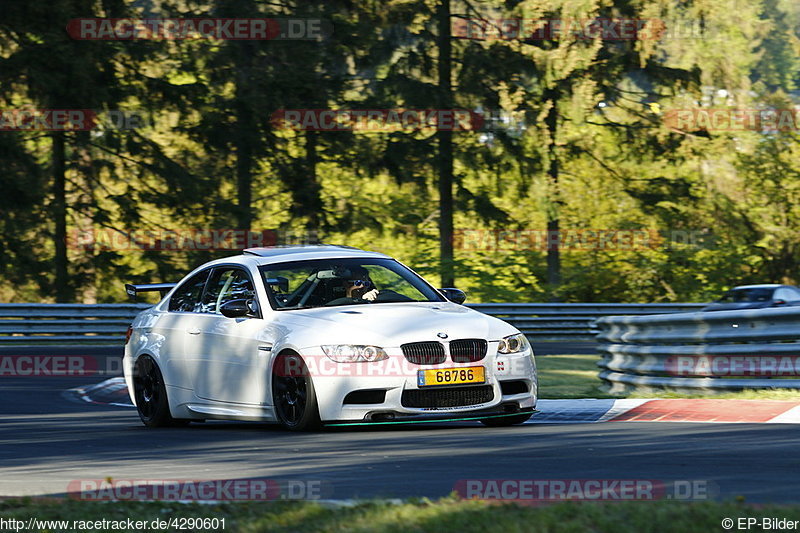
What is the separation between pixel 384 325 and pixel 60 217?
2593 centimetres

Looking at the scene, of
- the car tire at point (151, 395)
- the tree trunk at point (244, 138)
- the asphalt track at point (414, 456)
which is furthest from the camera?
the tree trunk at point (244, 138)

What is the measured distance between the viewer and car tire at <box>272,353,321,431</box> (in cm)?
965

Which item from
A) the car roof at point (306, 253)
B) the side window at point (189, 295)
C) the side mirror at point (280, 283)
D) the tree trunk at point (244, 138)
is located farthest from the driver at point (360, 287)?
the tree trunk at point (244, 138)

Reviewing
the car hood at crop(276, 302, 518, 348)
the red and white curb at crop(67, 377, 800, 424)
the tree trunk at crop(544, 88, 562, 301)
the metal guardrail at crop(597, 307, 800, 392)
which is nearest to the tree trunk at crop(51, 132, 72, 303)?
the tree trunk at crop(544, 88, 562, 301)

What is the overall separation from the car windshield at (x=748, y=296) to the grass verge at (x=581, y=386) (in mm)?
6001

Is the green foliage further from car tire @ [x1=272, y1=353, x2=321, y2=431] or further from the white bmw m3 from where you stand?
car tire @ [x1=272, y1=353, x2=321, y2=431]

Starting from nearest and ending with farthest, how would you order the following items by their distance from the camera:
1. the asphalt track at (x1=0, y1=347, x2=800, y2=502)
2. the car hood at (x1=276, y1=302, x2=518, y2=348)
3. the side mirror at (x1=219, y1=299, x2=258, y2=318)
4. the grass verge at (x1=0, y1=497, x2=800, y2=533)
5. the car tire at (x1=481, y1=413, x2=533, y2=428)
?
1. the grass verge at (x1=0, y1=497, x2=800, y2=533)
2. the asphalt track at (x1=0, y1=347, x2=800, y2=502)
3. the car hood at (x1=276, y1=302, x2=518, y2=348)
4. the car tire at (x1=481, y1=413, x2=533, y2=428)
5. the side mirror at (x1=219, y1=299, x2=258, y2=318)

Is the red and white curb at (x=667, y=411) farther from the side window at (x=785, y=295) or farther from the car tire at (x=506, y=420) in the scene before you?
the side window at (x=785, y=295)

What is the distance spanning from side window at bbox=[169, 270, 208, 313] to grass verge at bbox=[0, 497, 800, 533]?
549cm

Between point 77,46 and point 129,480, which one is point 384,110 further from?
point 129,480

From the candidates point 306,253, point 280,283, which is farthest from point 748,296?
point 280,283

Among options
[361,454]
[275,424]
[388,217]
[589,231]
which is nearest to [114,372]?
[275,424]

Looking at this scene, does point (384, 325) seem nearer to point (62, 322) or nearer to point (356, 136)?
point (62, 322)

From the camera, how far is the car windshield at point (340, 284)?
10672mm
